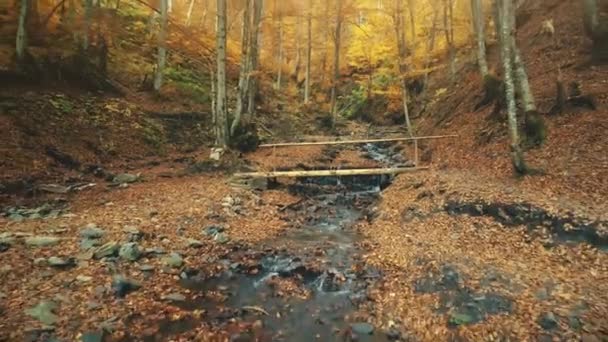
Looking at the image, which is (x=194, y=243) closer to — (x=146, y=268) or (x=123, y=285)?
(x=146, y=268)

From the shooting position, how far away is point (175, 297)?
699 centimetres

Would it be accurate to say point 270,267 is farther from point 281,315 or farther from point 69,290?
point 69,290

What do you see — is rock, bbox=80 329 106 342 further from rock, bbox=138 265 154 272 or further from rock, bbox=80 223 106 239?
rock, bbox=80 223 106 239

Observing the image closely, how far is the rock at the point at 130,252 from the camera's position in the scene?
26.2 feet

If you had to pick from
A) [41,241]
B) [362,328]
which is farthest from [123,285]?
[362,328]

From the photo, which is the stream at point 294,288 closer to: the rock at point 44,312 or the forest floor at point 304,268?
the forest floor at point 304,268

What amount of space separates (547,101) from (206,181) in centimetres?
1260

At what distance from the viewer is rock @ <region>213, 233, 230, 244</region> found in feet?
31.7

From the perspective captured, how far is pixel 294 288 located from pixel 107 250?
3.84 metres

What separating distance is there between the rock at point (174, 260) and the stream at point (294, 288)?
60 centimetres

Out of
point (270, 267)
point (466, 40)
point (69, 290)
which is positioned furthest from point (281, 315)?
point (466, 40)

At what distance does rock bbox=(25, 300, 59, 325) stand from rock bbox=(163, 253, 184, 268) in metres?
2.33

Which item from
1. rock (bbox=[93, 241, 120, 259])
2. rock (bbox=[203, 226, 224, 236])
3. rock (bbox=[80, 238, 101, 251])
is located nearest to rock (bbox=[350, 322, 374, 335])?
rock (bbox=[203, 226, 224, 236])

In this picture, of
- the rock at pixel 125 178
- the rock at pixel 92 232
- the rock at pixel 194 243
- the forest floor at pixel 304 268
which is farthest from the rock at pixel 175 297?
the rock at pixel 125 178
